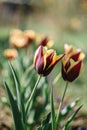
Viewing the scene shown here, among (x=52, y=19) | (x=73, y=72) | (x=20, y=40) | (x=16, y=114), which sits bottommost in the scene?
(x=52, y=19)

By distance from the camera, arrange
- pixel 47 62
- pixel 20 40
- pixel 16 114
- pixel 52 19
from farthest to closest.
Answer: pixel 52 19 < pixel 20 40 < pixel 16 114 < pixel 47 62

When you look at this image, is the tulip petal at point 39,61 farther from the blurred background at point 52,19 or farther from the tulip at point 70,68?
the blurred background at point 52,19

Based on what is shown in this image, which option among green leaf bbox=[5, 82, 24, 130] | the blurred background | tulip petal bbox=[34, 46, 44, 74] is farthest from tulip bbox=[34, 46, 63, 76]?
the blurred background

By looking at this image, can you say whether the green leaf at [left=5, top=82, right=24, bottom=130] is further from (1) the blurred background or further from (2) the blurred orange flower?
(1) the blurred background

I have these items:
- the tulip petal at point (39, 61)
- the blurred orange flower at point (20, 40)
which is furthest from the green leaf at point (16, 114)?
the blurred orange flower at point (20, 40)

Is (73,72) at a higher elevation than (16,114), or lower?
higher

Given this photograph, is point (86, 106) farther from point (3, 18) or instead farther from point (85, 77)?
point (3, 18)

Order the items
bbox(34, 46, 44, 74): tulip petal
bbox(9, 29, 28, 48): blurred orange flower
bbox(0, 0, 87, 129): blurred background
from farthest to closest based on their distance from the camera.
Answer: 1. bbox(0, 0, 87, 129): blurred background
2. bbox(9, 29, 28, 48): blurred orange flower
3. bbox(34, 46, 44, 74): tulip petal

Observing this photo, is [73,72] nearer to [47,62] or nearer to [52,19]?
[47,62]

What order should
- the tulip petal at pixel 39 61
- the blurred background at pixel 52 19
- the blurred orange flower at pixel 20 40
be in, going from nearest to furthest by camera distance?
the tulip petal at pixel 39 61, the blurred orange flower at pixel 20 40, the blurred background at pixel 52 19

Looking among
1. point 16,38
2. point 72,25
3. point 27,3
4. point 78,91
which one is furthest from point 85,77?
point 27,3

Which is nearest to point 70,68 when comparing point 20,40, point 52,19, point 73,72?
point 73,72
